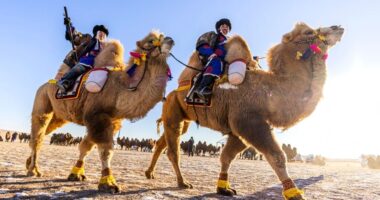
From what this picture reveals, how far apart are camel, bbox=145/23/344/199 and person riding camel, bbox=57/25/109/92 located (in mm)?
1855

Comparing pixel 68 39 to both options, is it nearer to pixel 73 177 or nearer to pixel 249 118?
pixel 73 177

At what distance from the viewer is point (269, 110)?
17.2ft

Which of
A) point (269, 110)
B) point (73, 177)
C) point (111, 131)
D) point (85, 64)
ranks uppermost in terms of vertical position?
point (85, 64)

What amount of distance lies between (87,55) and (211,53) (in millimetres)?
2514

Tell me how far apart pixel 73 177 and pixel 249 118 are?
326cm

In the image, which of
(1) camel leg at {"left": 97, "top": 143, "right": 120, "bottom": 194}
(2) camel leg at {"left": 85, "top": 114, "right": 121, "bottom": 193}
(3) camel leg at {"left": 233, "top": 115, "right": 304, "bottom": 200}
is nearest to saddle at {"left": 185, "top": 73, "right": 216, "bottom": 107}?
(3) camel leg at {"left": 233, "top": 115, "right": 304, "bottom": 200}

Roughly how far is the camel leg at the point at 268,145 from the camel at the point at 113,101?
157 centimetres

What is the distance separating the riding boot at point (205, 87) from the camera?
18.7 feet

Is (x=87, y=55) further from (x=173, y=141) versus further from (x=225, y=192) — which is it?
(x=225, y=192)

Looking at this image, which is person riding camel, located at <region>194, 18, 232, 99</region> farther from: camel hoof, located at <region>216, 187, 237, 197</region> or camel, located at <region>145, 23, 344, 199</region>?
camel hoof, located at <region>216, 187, 237, 197</region>

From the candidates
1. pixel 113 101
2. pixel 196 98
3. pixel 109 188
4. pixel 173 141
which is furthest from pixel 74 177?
pixel 196 98

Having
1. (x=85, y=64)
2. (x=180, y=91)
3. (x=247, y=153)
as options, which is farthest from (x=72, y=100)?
(x=247, y=153)

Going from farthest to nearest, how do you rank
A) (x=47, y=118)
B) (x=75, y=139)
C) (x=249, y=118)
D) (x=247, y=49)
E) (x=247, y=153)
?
1. (x=75, y=139)
2. (x=247, y=153)
3. (x=47, y=118)
4. (x=247, y=49)
5. (x=249, y=118)

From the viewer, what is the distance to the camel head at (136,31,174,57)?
5.89m
